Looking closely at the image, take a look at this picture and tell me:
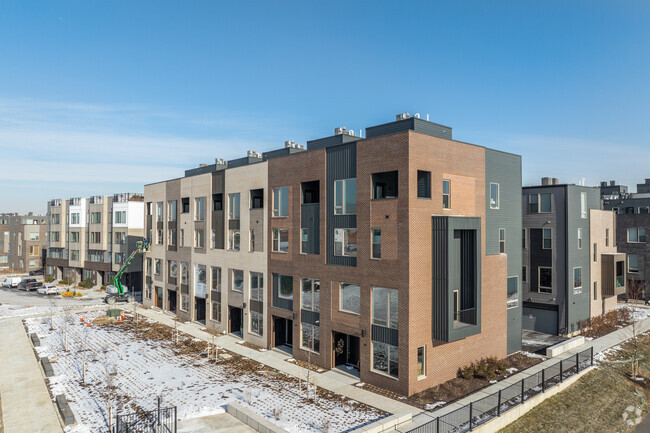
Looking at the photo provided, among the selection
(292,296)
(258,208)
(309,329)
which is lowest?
Answer: (309,329)

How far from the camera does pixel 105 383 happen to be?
24.1m

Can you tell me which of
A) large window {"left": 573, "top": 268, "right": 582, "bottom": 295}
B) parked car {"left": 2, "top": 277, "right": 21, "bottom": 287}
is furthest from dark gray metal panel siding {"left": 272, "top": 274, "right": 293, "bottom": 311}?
parked car {"left": 2, "top": 277, "right": 21, "bottom": 287}

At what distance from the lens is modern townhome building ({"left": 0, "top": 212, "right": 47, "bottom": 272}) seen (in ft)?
270

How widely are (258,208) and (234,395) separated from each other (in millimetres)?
14415

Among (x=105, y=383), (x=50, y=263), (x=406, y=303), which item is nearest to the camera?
(x=406, y=303)

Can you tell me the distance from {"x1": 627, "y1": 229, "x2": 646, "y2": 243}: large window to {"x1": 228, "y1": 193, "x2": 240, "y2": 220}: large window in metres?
44.3

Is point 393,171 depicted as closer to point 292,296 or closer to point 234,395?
point 292,296

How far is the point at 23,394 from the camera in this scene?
73.5 feet

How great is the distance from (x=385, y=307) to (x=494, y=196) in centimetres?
1121

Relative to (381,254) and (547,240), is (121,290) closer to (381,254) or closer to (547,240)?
(381,254)

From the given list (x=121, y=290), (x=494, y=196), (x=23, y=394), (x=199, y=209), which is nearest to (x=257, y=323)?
(x=199, y=209)

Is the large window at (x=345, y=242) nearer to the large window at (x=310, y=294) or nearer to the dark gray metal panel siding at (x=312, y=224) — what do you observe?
the dark gray metal panel siding at (x=312, y=224)

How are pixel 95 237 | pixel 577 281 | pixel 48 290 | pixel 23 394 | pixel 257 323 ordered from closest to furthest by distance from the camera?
pixel 23 394 < pixel 257 323 < pixel 577 281 < pixel 48 290 < pixel 95 237

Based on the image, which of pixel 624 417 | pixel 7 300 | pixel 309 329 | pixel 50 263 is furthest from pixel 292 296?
pixel 50 263
